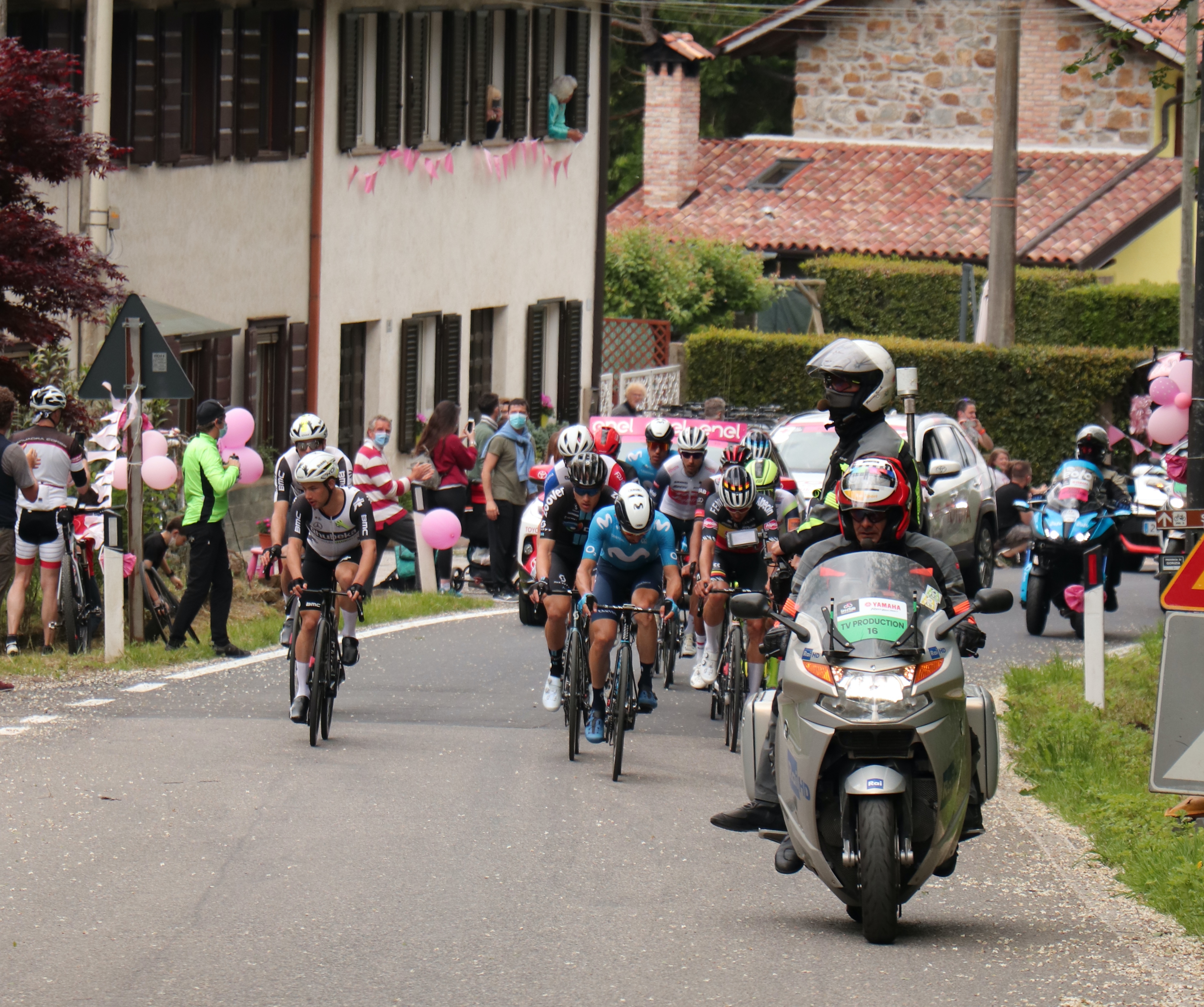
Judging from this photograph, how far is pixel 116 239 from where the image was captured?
2166 cm

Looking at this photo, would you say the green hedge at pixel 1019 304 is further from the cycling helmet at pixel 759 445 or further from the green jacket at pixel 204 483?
the cycling helmet at pixel 759 445

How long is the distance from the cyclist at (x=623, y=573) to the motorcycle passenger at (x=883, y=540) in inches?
145

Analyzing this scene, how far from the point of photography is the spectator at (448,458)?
2083 cm

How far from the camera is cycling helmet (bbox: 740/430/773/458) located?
42.7 ft

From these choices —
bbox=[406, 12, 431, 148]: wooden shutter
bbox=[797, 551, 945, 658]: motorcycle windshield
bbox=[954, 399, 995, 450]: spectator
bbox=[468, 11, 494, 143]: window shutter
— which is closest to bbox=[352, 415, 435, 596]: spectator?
bbox=[406, 12, 431, 148]: wooden shutter

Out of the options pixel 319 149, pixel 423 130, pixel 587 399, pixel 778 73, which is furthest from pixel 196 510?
pixel 778 73

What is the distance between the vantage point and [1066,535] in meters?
19.1

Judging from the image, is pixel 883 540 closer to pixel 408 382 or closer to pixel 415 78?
pixel 408 382

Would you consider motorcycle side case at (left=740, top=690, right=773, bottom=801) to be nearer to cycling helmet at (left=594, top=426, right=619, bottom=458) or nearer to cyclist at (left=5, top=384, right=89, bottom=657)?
cycling helmet at (left=594, top=426, right=619, bottom=458)

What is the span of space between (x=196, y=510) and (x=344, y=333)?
1261cm

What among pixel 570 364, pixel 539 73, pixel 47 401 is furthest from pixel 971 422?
pixel 47 401

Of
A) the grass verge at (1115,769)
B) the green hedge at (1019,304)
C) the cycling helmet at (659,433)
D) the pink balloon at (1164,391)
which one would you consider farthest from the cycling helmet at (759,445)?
the green hedge at (1019,304)

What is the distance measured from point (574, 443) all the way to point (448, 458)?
8.40 meters

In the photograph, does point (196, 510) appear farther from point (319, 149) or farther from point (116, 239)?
point (319, 149)
